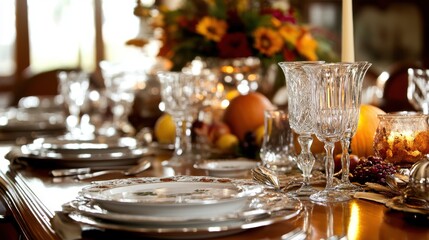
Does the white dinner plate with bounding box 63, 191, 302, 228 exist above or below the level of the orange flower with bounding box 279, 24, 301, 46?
below

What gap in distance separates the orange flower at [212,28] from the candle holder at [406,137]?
85cm

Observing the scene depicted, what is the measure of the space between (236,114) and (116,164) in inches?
12.6

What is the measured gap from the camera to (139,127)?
2.20 meters

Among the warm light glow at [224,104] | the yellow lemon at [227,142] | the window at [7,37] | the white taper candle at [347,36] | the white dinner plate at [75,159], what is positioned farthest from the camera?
the window at [7,37]

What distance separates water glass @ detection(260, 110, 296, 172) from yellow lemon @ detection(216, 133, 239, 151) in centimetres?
31

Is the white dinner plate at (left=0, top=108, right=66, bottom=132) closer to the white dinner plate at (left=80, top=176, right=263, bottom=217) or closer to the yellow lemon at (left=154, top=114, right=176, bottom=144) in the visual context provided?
the yellow lemon at (left=154, top=114, right=176, bottom=144)

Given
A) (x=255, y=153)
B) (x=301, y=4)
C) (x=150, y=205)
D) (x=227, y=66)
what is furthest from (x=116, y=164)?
(x=301, y=4)

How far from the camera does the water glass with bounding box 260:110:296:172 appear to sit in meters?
1.30

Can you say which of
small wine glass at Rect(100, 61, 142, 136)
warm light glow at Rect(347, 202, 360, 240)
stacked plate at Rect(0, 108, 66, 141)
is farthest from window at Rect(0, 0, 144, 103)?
warm light glow at Rect(347, 202, 360, 240)

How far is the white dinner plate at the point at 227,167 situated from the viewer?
50.8 inches

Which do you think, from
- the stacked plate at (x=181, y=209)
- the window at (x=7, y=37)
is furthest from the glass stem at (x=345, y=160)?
the window at (x=7, y=37)

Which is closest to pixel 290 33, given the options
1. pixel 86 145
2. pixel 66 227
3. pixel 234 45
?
pixel 234 45

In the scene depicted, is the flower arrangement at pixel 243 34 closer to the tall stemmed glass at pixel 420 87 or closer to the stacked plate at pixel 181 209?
the tall stemmed glass at pixel 420 87

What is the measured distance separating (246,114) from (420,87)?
1.23ft
